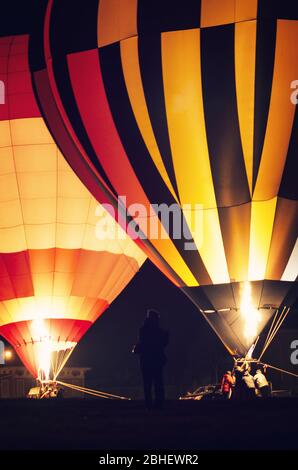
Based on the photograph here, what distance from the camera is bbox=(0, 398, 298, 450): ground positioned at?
630 centimetres

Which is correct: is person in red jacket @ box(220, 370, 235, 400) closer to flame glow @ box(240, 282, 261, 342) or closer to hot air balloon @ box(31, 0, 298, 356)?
hot air balloon @ box(31, 0, 298, 356)

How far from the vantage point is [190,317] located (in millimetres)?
39844

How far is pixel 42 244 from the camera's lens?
1817cm

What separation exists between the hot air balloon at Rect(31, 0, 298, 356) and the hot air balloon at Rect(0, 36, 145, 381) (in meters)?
4.29

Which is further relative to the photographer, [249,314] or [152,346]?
[249,314]

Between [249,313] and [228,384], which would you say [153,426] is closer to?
[228,384]

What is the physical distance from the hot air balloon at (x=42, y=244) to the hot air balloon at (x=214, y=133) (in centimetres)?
429

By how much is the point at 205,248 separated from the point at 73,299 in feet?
21.3

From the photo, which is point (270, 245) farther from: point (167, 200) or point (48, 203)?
point (48, 203)

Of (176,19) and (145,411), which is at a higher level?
(176,19)

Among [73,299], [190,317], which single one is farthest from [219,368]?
[73,299]

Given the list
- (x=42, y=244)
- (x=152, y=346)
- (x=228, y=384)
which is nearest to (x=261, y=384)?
(x=228, y=384)

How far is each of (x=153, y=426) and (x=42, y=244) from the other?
430 inches

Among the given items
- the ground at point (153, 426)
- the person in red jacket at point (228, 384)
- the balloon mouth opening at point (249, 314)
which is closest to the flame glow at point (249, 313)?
the balloon mouth opening at point (249, 314)
